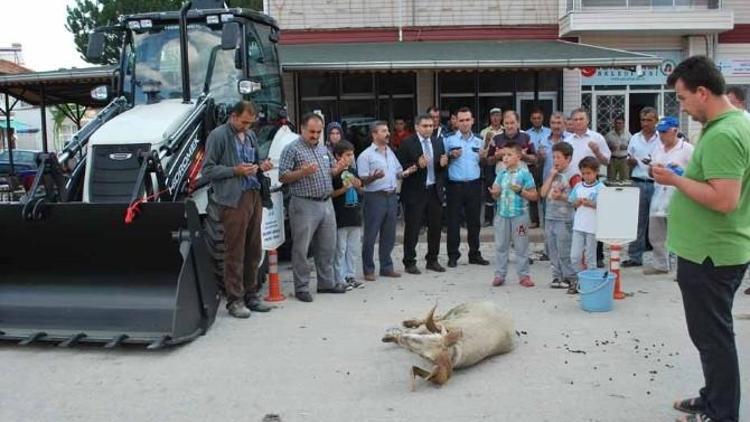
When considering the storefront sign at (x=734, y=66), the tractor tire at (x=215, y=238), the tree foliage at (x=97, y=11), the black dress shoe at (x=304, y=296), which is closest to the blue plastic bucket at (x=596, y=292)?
the black dress shoe at (x=304, y=296)

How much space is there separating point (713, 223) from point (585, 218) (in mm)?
3761

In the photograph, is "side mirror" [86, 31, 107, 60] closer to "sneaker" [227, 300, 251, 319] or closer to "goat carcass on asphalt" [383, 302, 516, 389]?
"sneaker" [227, 300, 251, 319]

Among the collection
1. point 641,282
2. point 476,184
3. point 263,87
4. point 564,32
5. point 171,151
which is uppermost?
point 564,32

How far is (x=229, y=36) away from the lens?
7578 mm

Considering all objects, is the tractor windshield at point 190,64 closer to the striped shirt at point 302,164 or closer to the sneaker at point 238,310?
Answer: the striped shirt at point 302,164

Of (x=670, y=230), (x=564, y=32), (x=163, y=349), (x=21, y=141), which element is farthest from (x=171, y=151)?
(x=21, y=141)

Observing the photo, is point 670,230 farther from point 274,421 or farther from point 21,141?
point 21,141

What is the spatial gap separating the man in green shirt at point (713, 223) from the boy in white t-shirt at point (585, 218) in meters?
3.60

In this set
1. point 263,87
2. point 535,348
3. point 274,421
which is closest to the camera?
point 274,421

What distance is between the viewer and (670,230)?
13.1ft

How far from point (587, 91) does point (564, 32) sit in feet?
5.26

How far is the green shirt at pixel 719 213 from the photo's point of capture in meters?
3.65

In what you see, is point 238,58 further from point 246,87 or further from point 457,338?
point 457,338

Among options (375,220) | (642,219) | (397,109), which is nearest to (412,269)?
(375,220)
